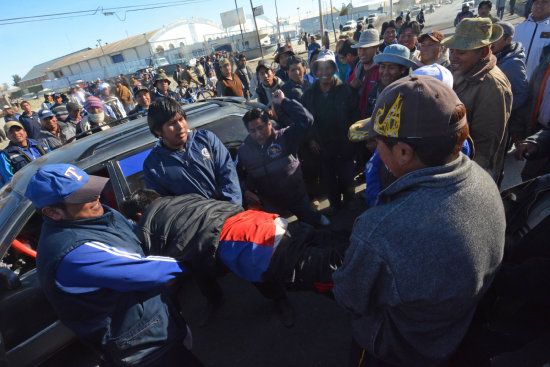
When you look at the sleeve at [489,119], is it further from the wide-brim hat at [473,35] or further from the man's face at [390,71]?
the man's face at [390,71]

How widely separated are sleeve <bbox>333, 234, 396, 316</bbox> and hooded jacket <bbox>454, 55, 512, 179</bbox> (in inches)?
78.0

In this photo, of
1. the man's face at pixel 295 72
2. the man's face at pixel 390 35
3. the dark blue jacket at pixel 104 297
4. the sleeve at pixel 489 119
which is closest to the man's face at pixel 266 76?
the man's face at pixel 295 72

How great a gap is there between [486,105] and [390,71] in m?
0.97

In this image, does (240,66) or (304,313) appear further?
(240,66)

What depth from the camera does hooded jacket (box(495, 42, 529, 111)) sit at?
10.2ft

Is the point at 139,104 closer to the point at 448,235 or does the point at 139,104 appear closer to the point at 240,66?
the point at 240,66

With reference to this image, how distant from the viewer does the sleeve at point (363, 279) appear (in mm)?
946

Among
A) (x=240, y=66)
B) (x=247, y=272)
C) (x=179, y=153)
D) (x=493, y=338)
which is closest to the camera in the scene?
(x=493, y=338)

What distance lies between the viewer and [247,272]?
1.74 meters

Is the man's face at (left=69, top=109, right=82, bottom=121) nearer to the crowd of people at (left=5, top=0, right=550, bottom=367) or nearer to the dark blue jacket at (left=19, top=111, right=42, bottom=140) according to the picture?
the dark blue jacket at (left=19, top=111, right=42, bottom=140)

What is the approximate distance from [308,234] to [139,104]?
5.57 m

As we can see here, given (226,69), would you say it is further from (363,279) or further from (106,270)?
(363,279)

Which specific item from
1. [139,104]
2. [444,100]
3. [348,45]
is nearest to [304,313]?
[444,100]

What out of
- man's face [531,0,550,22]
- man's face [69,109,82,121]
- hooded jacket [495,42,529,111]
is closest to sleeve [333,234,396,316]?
hooded jacket [495,42,529,111]
